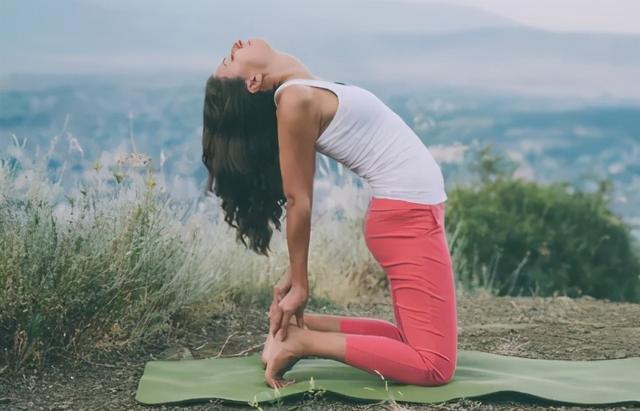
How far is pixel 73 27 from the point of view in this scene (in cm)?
1033

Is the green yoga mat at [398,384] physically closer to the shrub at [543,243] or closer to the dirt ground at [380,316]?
the dirt ground at [380,316]

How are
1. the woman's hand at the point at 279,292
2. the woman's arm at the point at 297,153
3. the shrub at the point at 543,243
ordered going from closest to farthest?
the woman's arm at the point at 297,153
the woman's hand at the point at 279,292
the shrub at the point at 543,243

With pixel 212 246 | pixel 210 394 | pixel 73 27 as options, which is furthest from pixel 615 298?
pixel 73 27

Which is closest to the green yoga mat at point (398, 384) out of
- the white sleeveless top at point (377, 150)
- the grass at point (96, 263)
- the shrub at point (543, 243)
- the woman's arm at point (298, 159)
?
the grass at point (96, 263)

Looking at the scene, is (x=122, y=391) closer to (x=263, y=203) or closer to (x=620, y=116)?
(x=263, y=203)

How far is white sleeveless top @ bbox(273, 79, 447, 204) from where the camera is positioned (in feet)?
11.6

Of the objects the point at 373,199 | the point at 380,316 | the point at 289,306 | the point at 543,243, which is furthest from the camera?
the point at 543,243

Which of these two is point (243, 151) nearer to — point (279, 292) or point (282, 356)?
point (279, 292)

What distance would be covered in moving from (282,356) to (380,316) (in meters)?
1.88

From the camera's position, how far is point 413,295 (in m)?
3.61

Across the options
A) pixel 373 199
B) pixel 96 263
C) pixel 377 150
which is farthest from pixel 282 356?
pixel 96 263

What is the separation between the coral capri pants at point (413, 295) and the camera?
11.7 ft

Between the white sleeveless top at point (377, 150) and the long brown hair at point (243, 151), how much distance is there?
0.13 metres

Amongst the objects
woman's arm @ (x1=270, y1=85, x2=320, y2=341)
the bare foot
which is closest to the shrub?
the bare foot
